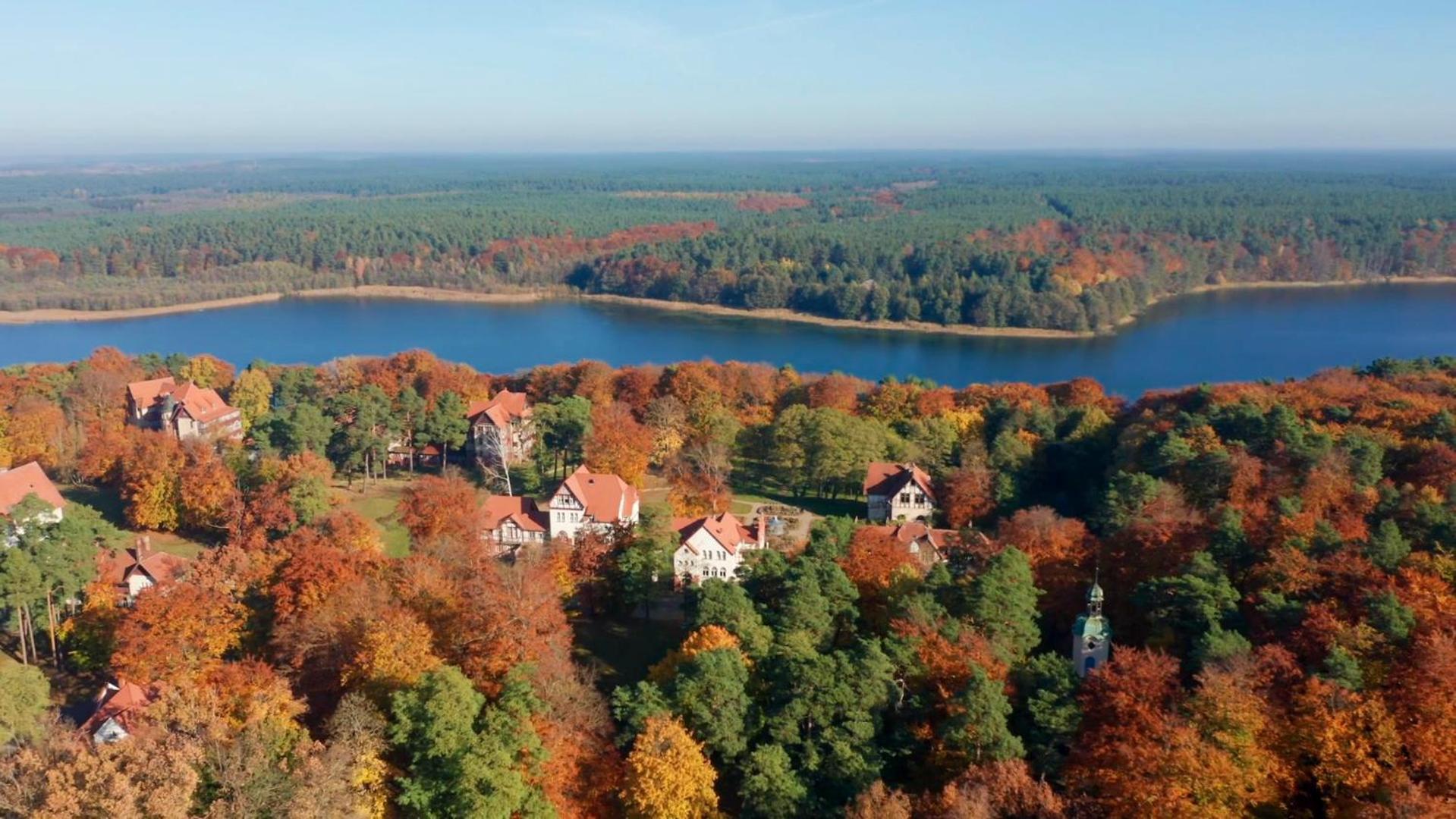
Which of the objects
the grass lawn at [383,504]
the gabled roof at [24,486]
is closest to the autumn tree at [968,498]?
the grass lawn at [383,504]

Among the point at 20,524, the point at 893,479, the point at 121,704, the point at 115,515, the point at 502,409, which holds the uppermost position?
the point at 20,524

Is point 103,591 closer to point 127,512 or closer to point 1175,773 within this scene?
point 127,512

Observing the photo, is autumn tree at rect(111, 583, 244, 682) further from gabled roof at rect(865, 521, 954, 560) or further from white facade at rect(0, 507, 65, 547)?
gabled roof at rect(865, 521, 954, 560)

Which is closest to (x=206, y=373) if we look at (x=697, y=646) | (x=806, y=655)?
(x=697, y=646)

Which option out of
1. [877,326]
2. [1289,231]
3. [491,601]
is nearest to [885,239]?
[877,326]

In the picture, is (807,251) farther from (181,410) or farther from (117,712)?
(117,712)

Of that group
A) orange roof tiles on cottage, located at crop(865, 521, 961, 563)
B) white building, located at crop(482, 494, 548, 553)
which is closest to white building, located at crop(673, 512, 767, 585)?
orange roof tiles on cottage, located at crop(865, 521, 961, 563)
